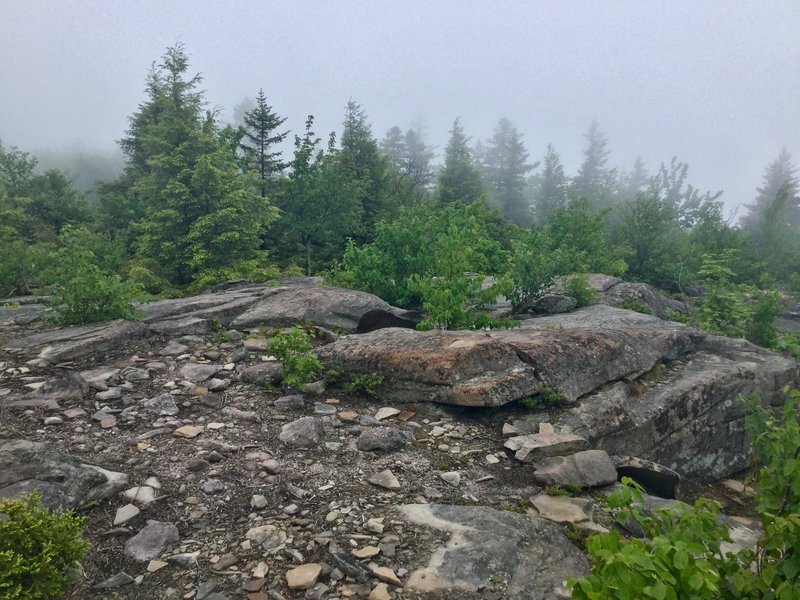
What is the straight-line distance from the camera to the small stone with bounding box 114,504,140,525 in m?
3.65

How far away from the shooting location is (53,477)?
3768 millimetres

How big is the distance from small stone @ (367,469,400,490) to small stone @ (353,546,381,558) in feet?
2.85

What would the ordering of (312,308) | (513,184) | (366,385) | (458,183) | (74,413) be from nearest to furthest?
(74,413) < (366,385) < (312,308) < (458,183) < (513,184)

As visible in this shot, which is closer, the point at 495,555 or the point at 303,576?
the point at 303,576

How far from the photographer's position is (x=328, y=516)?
375 centimetres

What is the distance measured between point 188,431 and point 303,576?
2509 millimetres

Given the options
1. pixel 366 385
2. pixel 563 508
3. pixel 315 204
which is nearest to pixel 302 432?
pixel 366 385

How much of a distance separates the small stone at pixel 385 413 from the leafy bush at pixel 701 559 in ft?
11.8

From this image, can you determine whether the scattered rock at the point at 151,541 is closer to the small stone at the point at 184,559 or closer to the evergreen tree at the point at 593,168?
the small stone at the point at 184,559

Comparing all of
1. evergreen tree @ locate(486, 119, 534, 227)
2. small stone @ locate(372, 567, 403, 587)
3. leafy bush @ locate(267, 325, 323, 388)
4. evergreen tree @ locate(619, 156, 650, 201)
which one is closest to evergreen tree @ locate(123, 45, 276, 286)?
leafy bush @ locate(267, 325, 323, 388)

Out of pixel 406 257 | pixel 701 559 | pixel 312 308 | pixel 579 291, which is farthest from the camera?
pixel 579 291

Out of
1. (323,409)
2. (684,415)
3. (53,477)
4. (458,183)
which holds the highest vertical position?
(458,183)

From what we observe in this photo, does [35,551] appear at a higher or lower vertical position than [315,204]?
lower

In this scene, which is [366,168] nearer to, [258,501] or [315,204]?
[315,204]
